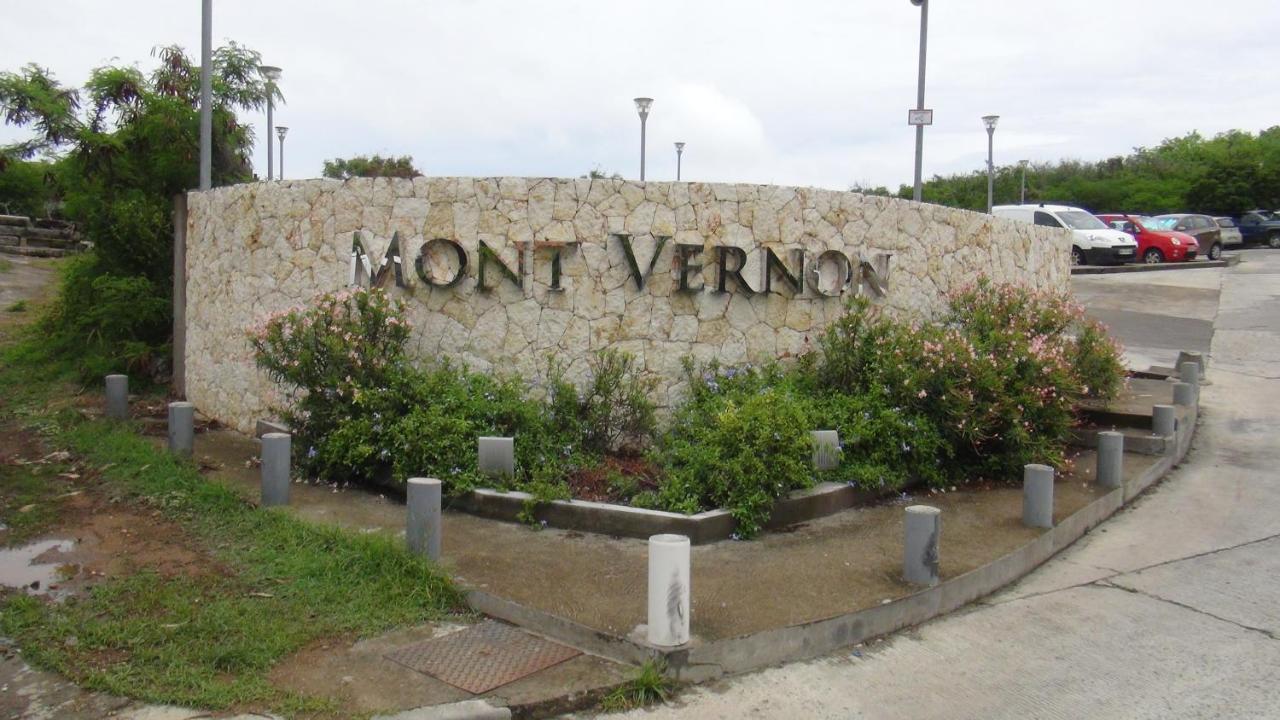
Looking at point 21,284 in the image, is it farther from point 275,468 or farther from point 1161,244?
point 1161,244

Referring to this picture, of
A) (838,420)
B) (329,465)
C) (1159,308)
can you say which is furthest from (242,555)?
(1159,308)

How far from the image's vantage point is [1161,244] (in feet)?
102

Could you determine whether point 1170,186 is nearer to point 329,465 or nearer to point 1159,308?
point 1159,308

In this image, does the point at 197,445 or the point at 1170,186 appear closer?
the point at 197,445

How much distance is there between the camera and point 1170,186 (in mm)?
48531

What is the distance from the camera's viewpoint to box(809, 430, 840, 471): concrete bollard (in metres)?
8.15

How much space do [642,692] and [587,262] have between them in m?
5.01

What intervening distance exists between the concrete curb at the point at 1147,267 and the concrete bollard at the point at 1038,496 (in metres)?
23.2

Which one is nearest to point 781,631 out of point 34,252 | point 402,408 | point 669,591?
point 669,591

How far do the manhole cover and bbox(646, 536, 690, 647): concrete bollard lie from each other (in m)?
0.51

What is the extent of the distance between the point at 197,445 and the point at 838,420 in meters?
6.14

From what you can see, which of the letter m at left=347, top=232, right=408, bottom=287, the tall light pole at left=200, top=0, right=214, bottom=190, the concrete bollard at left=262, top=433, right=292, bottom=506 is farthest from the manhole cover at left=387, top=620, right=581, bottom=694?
the tall light pole at left=200, top=0, right=214, bottom=190

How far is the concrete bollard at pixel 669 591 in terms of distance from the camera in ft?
17.0

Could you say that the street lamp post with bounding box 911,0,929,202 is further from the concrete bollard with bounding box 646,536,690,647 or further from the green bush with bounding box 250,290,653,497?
the concrete bollard with bounding box 646,536,690,647
